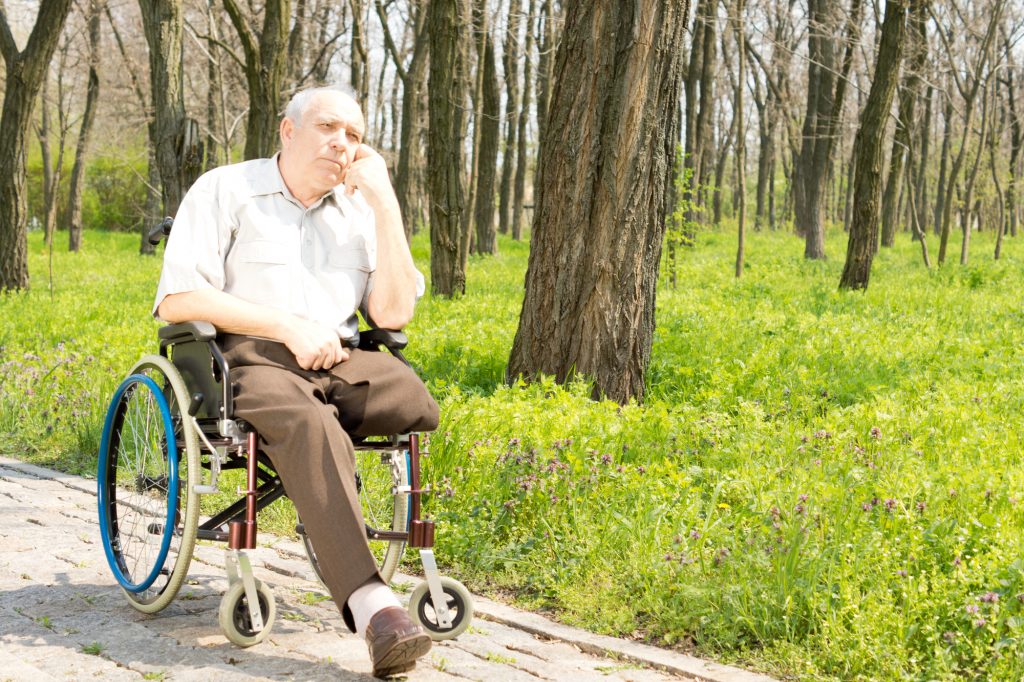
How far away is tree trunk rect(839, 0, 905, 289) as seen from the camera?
12.5m

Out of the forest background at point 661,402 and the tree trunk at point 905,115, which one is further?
the tree trunk at point 905,115

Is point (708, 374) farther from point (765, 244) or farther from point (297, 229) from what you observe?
point (765, 244)

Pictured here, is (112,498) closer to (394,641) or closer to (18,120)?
(394,641)

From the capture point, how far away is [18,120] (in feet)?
41.3

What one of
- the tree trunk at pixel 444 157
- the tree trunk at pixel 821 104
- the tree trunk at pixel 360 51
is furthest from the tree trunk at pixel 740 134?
the tree trunk at pixel 360 51

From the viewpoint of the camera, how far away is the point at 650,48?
558cm

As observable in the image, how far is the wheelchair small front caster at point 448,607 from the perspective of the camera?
3.14m

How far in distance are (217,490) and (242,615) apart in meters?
0.36

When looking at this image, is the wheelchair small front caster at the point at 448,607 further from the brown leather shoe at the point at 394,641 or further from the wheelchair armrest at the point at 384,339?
the wheelchair armrest at the point at 384,339

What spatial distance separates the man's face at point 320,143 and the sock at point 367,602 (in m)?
1.36

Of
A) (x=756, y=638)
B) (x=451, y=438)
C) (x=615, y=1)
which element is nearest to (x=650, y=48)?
(x=615, y=1)

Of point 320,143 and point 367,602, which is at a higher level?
point 320,143

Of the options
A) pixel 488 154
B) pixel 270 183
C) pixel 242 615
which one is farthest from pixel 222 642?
pixel 488 154

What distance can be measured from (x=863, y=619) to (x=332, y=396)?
1710 mm
